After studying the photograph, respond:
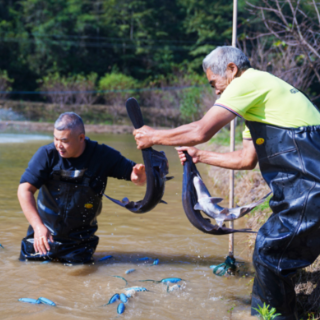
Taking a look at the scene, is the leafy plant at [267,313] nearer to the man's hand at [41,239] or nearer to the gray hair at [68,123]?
the man's hand at [41,239]

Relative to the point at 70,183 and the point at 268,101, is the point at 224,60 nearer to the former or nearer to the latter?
the point at 268,101

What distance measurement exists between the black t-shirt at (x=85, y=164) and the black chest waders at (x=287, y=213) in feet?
7.00

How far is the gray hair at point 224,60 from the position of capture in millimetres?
3498

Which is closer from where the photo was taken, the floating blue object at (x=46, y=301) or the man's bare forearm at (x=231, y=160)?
the floating blue object at (x=46, y=301)

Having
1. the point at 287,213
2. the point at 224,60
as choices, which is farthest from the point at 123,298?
the point at 224,60

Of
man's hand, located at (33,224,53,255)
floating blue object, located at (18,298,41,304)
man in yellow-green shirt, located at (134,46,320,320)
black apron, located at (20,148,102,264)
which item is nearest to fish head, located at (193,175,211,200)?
man in yellow-green shirt, located at (134,46,320,320)

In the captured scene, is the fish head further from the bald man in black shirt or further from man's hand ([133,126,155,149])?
the bald man in black shirt

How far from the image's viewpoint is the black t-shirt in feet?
15.6

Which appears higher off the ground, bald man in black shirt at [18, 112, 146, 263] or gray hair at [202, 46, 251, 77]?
gray hair at [202, 46, 251, 77]

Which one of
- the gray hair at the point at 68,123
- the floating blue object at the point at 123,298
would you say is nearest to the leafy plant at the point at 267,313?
the floating blue object at the point at 123,298

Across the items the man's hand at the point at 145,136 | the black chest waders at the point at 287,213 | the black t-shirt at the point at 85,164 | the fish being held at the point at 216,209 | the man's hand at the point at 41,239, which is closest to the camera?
the black chest waders at the point at 287,213

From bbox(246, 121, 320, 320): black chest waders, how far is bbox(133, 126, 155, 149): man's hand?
36.3 inches

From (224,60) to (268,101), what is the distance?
0.54 m

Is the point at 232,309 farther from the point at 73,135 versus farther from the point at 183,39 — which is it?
the point at 183,39
